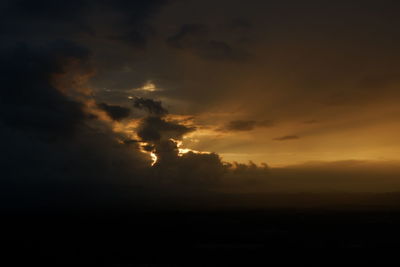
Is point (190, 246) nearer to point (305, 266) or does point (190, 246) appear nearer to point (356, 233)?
point (305, 266)

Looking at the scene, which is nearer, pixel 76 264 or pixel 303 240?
pixel 76 264

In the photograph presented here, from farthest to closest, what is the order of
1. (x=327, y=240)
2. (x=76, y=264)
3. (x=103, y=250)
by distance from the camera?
(x=327, y=240), (x=103, y=250), (x=76, y=264)

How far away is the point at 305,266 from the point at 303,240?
97.8ft

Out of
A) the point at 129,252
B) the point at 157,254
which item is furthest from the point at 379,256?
the point at 129,252

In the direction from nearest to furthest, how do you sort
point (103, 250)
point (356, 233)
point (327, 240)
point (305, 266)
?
point (305, 266) < point (103, 250) < point (327, 240) < point (356, 233)

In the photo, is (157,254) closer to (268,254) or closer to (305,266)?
(268,254)

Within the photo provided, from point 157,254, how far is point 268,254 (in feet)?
73.9

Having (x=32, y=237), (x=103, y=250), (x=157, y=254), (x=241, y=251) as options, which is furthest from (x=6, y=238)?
(x=241, y=251)

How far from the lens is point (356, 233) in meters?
103

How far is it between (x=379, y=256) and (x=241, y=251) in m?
26.3

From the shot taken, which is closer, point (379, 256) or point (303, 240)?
point (379, 256)

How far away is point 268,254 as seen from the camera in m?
73.5

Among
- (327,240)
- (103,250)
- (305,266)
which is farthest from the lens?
(327,240)

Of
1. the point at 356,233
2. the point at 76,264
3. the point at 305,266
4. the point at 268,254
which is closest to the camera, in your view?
the point at 305,266
